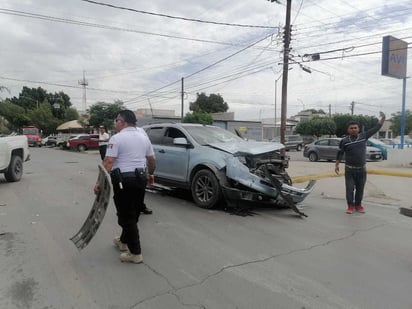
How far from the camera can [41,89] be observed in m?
88.6

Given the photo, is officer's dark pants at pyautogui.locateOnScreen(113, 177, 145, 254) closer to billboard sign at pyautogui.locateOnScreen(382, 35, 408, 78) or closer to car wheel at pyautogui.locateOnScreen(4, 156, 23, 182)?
car wheel at pyautogui.locateOnScreen(4, 156, 23, 182)

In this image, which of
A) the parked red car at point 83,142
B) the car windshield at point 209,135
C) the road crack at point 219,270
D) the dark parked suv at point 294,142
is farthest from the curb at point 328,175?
the parked red car at point 83,142

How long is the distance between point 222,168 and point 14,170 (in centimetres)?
720

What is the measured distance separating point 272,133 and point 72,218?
54603mm

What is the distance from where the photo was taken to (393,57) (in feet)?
58.7

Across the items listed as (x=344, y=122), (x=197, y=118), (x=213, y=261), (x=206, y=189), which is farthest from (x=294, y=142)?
(x=213, y=261)

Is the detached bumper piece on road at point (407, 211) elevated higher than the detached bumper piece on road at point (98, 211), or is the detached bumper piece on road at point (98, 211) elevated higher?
the detached bumper piece on road at point (98, 211)

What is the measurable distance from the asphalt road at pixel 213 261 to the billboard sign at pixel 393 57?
42.9 feet

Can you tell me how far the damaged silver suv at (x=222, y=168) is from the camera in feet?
21.1

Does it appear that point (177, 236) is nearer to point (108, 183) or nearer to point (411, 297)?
point (108, 183)

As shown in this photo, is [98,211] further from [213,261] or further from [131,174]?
[213,261]

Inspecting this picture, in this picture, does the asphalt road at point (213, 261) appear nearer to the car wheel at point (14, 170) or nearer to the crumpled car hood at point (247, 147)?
the crumpled car hood at point (247, 147)

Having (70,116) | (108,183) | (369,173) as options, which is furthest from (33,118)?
(108,183)

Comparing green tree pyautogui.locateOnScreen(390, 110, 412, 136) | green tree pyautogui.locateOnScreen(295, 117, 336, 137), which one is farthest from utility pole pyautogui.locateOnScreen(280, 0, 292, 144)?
green tree pyautogui.locateOnScreen(390, 110, 412, 136)
